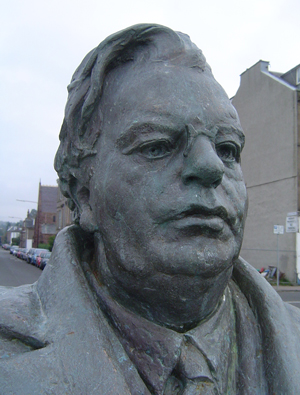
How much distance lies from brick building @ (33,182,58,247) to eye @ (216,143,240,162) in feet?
169

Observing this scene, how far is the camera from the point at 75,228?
6.45 ft

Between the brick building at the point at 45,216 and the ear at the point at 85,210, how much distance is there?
51285 mm

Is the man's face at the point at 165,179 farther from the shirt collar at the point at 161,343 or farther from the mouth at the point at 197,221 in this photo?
the shirt collar at the point at 161,343

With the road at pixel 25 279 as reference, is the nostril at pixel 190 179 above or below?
above

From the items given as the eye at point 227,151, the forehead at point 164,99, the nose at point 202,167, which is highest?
the forehead at point 164,99

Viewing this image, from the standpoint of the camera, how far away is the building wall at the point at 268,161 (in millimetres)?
17047

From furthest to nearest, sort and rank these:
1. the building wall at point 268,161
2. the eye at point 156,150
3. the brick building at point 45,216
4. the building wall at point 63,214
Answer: the brick building at point 45,216 < the building wall at point 63,214 < the building wall at point 268,161 < the eye at point 156,150

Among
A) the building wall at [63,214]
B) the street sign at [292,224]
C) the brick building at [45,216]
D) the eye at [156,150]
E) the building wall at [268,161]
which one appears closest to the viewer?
the eye at [156,150]

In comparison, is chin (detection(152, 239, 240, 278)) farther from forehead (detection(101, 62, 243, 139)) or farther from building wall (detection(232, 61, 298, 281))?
building wall (detection(232, 61, 298, 281))

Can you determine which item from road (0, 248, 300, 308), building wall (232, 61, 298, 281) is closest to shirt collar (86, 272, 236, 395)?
road (0, 248, 300, 308)

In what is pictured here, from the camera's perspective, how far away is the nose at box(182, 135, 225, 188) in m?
1.49

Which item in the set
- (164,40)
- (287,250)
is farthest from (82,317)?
(287,250)

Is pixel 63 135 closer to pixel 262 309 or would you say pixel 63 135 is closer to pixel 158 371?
pixel 158 371

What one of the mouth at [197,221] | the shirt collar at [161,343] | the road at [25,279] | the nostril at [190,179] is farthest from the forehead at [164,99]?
the road at [25,279]
